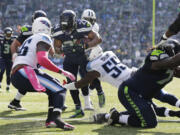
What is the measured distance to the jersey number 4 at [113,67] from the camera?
504 centimetres

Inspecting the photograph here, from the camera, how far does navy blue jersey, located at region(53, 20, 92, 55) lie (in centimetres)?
621

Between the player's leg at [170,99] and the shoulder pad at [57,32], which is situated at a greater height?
the shoulder pad at [57,32]

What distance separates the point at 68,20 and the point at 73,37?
46 centimetres

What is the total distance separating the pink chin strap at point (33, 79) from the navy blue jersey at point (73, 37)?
1583 mm

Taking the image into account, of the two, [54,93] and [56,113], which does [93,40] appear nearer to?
[54,93]

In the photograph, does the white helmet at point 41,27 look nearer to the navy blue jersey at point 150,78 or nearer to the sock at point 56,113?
the sock at point 56,113

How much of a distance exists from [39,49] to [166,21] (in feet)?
75.7

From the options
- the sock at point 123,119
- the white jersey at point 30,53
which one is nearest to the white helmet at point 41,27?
the white jersey at point 30,53

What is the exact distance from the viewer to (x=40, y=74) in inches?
187

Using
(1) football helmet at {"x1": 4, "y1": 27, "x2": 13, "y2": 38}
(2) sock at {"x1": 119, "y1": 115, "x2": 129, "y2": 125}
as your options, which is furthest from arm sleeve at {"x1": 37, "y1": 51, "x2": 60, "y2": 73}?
(1) football helmet at {"x1": 4, "y1": 27, "x2": 13, "y2": 38}

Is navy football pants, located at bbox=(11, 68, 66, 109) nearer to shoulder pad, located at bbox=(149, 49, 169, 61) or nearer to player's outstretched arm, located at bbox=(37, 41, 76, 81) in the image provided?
player's outstretched arm, located at bbox=(37, 41, 76, 81)

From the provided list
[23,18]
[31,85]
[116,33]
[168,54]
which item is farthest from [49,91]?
[23,18]

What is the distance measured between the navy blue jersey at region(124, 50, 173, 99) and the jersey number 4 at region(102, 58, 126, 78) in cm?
38

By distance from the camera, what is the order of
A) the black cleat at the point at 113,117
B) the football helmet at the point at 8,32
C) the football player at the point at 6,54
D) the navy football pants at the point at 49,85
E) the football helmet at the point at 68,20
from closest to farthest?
the navy football pants at the point at 49,85 → the black cleat at the point at 113,117 → the football helmet at the point at 68,20 → the football player at the point at 6,54 → the football helmet at the point at 8,32
